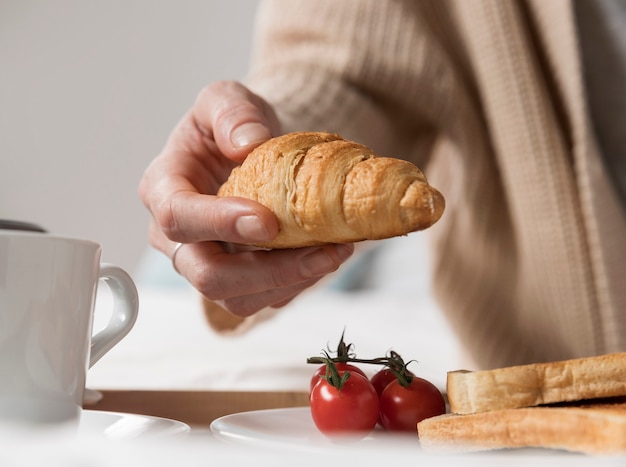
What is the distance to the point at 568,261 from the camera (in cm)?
102

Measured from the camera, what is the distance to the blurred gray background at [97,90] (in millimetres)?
3025

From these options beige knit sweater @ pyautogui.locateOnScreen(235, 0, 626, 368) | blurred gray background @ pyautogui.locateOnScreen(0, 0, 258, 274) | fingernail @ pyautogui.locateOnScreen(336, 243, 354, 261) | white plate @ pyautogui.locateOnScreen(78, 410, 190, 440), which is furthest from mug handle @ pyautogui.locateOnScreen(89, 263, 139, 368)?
blurred gray background @ pyautogui.locateOnScreen(0, 0, 258, 274)

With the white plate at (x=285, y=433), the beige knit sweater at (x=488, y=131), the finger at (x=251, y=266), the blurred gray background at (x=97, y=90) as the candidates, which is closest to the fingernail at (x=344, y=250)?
the finger at (x=251, y=266)

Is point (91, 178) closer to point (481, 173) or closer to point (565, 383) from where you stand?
point (481, 173)

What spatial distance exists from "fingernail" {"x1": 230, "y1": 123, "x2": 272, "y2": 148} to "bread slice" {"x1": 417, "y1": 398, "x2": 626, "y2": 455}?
246 millimetres

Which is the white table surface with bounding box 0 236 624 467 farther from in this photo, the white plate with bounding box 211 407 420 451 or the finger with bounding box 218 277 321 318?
the finger with bounding box 218 277 321 318

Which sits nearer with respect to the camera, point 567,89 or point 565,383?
point 565,383

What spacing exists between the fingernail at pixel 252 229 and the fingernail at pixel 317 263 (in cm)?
6

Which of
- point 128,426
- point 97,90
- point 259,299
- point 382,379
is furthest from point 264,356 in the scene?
point 97,90

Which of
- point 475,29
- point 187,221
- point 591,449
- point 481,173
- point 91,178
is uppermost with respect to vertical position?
point 91,178

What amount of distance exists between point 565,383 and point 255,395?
0.29 meters

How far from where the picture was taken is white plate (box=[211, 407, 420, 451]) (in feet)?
1.35

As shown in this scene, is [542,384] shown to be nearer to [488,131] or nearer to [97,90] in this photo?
[488,131]

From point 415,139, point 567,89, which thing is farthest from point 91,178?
point 567,89
